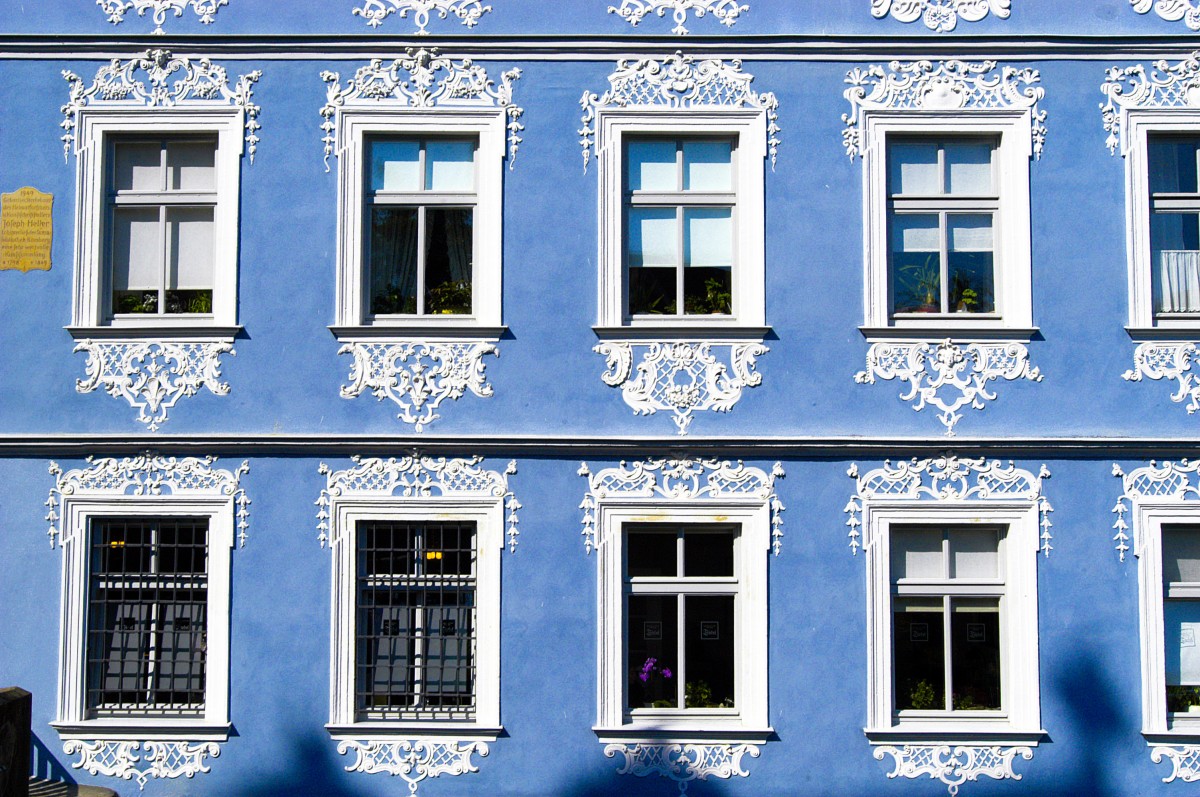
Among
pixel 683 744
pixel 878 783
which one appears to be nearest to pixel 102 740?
pixel 683 744

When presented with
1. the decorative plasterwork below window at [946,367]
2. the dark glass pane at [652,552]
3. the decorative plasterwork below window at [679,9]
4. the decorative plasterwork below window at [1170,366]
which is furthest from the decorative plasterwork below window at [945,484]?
the decorative plasterwork below window at [679,9]

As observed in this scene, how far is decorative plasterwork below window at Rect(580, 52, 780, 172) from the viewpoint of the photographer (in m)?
10.3

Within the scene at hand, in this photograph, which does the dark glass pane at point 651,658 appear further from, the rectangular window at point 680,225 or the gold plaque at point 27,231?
the gold plaque at point 27,231

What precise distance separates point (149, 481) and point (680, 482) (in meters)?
4.34

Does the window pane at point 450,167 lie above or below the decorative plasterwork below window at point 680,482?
above

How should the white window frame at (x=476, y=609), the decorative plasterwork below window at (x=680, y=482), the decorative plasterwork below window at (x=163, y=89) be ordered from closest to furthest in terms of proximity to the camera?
the white window frame at (x=476, y=609), the decorative plasterwork below window at (x=680, y=482), the decorative plasterwork below window at (x=163, y=89)

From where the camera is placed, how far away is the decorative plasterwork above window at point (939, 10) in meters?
10.4

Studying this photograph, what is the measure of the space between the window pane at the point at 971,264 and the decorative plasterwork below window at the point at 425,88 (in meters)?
3.90

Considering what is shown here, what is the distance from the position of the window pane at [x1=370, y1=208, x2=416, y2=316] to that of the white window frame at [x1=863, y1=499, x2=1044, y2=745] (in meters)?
4.21

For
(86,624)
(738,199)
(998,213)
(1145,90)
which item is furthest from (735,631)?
(1145,90)

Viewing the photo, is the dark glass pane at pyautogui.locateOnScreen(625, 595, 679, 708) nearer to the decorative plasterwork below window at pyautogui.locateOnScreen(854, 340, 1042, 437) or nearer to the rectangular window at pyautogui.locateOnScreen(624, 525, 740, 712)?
the rectangular window at pyautogui.locateOnScreen(624, 525, 740, 712)

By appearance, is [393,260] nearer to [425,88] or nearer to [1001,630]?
[425,88]

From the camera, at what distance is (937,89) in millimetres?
10344

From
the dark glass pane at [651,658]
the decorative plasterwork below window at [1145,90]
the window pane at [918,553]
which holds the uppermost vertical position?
the decorative plasterwork below window at [1145,90]
